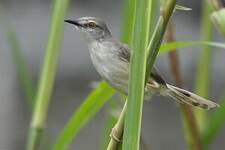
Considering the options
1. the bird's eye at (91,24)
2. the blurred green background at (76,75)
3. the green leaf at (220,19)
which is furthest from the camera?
the blurred green background at (76,75)

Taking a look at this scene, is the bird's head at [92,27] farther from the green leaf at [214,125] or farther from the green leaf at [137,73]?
the green leaf at [137,73]

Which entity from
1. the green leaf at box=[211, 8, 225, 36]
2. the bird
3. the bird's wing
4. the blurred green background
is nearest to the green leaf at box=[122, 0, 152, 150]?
the green leaf at box=[211, 8, 225, 36]

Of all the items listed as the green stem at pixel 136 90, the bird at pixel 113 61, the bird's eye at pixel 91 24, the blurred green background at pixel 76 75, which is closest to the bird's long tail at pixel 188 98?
the bird at pixel 113 61

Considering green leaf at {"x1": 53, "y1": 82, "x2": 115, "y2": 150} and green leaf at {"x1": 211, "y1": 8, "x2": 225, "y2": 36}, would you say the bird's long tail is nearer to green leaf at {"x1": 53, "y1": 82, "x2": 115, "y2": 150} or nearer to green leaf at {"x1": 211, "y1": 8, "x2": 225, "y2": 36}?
green leaf at {"x1": 53, "y1": 82, "x2": 115, "y2": 150}

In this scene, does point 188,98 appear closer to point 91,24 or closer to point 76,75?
point 91,24

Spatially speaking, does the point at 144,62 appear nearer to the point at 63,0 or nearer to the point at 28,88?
the point at 63,0

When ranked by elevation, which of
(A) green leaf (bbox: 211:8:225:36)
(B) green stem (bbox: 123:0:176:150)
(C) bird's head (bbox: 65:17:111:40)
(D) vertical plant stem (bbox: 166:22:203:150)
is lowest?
(D) vertical plant stem (bbox: 166:22:203:150)
